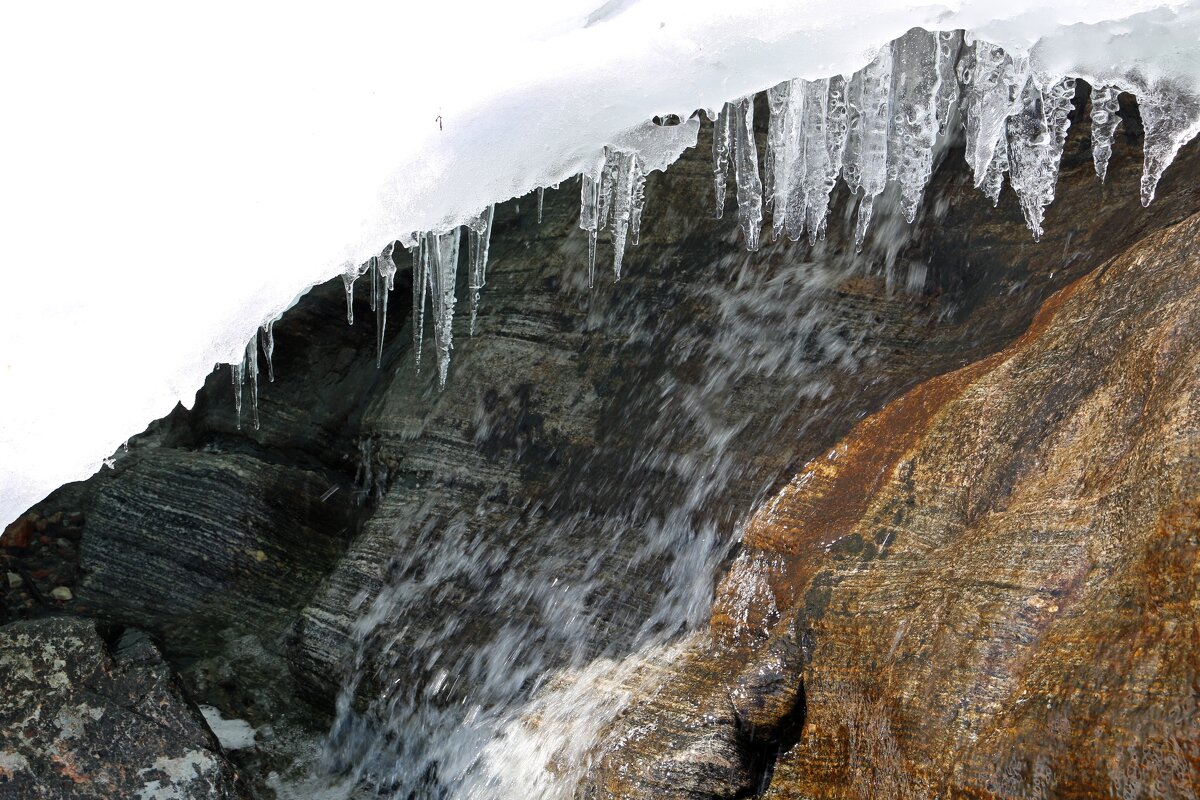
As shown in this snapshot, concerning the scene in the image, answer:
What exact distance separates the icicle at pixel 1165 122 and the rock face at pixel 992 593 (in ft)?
0.94

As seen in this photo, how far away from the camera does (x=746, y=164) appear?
399cm

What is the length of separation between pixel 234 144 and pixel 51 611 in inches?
153

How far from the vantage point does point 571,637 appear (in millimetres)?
4406

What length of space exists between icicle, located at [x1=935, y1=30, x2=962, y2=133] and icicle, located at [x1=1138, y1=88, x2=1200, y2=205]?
62 cm

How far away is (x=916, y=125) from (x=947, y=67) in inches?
9.1

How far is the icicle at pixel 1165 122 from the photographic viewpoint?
3129 millimetres

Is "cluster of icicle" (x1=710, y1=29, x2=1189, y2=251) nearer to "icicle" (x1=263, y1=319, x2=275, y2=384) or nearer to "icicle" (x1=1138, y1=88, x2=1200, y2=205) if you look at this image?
"icicle" (x1=1138, y1=88, x2=1200, y2=205)

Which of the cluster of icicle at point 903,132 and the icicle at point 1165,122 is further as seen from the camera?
the cluster of icicle at point 903,132

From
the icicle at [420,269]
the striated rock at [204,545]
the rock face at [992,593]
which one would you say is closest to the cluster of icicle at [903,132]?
the icicle at [420,269]

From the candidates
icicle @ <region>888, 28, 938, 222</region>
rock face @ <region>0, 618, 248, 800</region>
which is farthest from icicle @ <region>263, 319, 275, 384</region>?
icicle @ <region>888, 28, 938, 222</region>

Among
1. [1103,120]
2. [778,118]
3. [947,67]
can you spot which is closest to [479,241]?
[778,118]

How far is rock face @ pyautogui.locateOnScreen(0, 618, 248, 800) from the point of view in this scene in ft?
13.9

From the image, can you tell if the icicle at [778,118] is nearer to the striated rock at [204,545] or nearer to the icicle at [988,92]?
the icicle at [988,92]

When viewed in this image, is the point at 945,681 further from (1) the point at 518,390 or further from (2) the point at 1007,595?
(1) the point at 518,390
